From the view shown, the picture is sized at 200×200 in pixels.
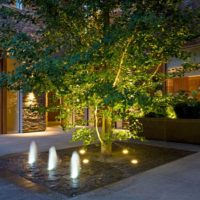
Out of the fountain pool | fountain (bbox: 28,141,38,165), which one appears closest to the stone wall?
fountain (bbox: 28,141,38,165)

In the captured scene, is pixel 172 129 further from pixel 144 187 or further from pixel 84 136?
pixel 144 187

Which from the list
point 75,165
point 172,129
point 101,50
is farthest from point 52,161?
point 172,129

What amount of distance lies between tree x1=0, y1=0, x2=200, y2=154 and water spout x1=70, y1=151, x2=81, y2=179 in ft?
2.08

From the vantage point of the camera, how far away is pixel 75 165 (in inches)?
245

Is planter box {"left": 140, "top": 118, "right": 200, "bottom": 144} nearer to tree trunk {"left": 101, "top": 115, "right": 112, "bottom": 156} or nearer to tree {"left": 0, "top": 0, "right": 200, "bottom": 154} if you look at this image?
tree {"left": 0, "top": 0, "right": 200, "bottom": 154}

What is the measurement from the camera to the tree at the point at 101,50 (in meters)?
5.30

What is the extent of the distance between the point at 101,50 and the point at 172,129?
17.1 ft

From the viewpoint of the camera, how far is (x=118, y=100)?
16.5 ft

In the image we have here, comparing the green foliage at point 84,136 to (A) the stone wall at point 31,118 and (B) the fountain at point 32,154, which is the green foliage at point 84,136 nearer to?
(B) the fountain at point 32,154

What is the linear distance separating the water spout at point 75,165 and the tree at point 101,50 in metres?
0.63

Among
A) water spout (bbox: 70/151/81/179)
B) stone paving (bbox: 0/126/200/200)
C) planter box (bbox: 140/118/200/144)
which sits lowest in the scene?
stone paving (bbox: 0/126/200/200)

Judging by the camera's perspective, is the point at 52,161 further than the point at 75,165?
Yes

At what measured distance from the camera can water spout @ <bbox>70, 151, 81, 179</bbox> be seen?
5.56 m

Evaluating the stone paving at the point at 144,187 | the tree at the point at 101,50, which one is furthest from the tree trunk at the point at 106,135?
the stone paving at the point at 144,187
